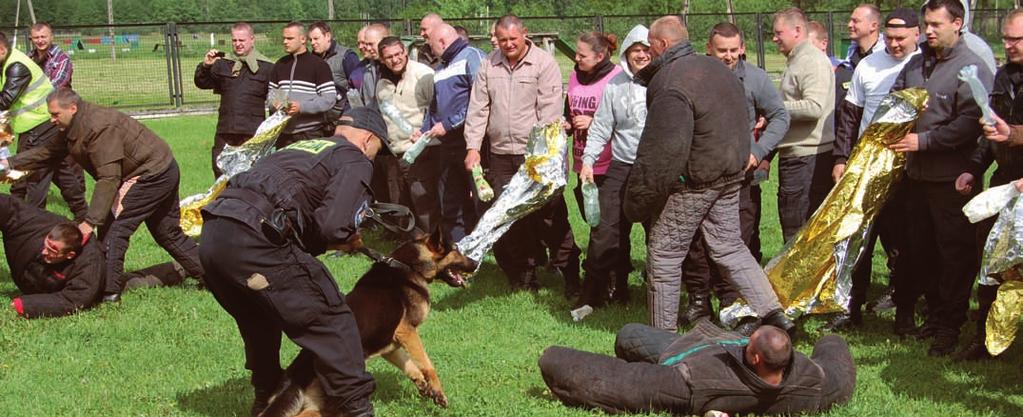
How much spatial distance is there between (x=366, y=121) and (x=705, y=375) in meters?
2.03

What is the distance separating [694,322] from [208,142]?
1282cm

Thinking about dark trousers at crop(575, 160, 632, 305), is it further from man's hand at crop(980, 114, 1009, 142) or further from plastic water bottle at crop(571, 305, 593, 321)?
man's hand at crop(980, 114, 1009, 142)

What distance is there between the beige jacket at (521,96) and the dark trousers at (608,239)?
2.43 ft

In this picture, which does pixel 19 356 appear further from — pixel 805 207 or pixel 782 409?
pixel 805 207

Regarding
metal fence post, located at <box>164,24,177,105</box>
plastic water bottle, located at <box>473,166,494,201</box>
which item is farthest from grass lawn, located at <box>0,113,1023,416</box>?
metal fence post, located at <box>164,24,177,105</box>

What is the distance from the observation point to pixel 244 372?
20.8 feet

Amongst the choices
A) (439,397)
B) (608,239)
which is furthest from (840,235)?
(439,397)

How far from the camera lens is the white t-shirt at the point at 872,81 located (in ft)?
22.3

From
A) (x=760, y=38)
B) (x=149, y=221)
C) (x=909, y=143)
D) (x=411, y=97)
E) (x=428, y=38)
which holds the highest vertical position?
(x=760, y=38)

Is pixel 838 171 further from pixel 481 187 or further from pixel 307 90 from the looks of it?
pixel 307 90

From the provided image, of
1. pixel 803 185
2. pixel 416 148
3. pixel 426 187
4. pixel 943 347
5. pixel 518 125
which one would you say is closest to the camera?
pixel 943 347

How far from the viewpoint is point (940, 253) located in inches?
251

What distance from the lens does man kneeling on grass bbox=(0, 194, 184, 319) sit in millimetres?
7723

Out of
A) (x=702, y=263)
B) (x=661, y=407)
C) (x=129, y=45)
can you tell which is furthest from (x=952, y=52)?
(x=129, y=45)
